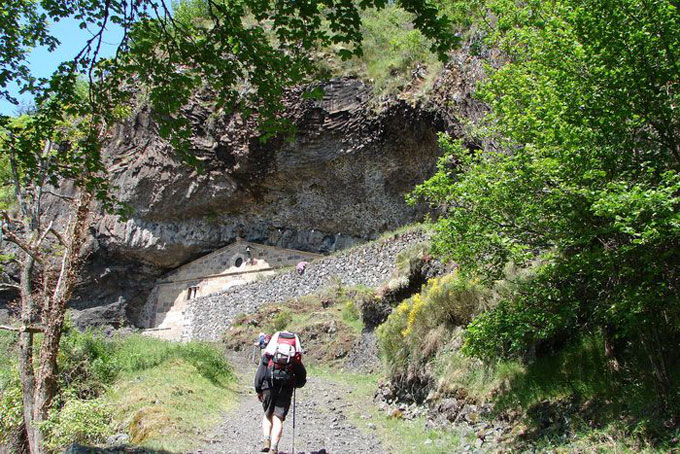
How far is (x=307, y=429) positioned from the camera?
8.25 m

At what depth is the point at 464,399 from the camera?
7.34 m

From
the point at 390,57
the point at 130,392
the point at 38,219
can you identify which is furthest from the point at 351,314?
the point at 390,57

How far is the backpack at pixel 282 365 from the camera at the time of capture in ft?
20.1

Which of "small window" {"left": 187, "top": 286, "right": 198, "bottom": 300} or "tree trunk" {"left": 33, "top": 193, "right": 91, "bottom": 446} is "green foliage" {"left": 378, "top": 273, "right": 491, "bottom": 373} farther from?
"small window" {"left": 187, "top": 286, "right": 198, "bottom": 300}

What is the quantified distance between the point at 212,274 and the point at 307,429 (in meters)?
20.9

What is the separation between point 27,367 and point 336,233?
63.6 feet

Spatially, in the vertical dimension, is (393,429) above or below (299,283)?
below

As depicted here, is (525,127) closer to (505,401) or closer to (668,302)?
(668,302)

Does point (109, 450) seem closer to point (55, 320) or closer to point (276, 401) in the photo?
point (276, 401)

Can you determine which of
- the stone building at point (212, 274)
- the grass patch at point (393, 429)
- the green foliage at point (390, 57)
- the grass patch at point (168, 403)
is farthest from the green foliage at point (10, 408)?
the stone building at point (212, 274)

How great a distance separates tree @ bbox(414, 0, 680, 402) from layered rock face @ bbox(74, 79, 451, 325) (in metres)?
15.0

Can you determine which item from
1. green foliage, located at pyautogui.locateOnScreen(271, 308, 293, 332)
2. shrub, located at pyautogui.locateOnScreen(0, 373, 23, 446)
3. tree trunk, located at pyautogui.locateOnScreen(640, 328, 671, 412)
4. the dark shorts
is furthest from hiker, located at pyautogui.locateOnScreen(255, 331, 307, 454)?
green foliage, located at pyautogui.locateOnScreen(271, 308, 293, 332)

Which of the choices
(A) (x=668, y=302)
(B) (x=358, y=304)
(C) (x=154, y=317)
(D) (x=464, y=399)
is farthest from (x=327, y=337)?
(C) (x=154, y=317)

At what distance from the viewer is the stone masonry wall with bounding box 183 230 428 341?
19.0 m
